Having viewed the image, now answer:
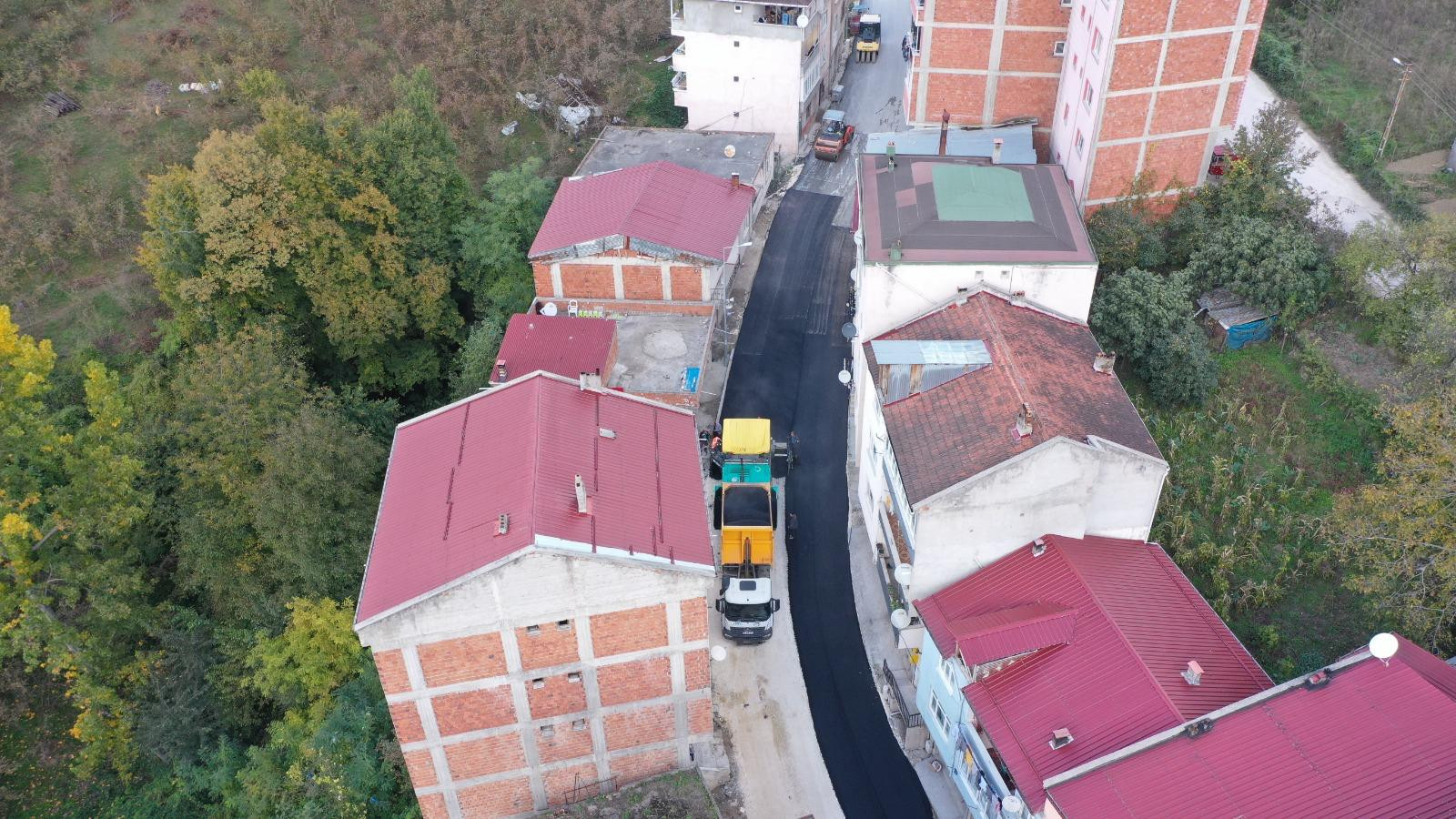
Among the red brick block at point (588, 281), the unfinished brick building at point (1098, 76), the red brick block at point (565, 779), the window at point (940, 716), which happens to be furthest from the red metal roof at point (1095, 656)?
the red brick block at point (588, 281)

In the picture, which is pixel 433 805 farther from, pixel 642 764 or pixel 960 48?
pixel 960 48

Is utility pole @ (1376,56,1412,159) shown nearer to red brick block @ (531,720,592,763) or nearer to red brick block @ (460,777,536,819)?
red brick block @ (531,720,592,763)

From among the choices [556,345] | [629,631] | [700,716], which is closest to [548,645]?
[629,631]

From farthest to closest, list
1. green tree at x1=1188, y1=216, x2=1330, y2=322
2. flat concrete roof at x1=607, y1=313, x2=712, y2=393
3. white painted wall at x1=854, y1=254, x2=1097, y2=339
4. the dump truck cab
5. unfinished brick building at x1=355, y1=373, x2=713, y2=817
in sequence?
the dump truck cab → flat concrete roof at x1=607, y1=313, x2=712, y2=393 → green tree at x1=1188, y1=216, x2=1330, y2=322 → white painted wall at x1=854, y1=254, x2=1097, y2=339 → unfinished brick building at x1=355, y1=373, x2=713, y2=817

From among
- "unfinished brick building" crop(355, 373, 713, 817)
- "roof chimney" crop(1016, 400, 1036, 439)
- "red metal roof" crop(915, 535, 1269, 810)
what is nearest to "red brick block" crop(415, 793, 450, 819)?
"unfinished brick building" crop(355, 373, 713, 817)

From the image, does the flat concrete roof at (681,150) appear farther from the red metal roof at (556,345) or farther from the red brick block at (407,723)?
the red brick block at (407,723)

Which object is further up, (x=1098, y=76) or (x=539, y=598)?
(x=1098, y=76)
